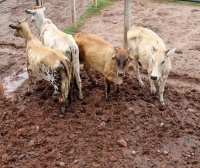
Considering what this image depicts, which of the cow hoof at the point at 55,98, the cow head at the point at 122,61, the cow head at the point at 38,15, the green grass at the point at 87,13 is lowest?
the cow hoof at the point at 55,98

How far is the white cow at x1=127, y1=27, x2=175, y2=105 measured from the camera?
280 inches

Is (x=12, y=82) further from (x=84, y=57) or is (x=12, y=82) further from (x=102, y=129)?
(x=102, y=129)

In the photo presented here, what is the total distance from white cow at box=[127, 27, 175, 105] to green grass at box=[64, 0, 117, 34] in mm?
3454

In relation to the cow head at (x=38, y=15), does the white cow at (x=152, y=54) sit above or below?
below

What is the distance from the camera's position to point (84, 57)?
26.3 ft

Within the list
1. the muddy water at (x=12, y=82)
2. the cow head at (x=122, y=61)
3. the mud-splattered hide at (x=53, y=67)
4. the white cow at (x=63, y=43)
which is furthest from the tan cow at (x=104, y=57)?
the muddy water at (x=12, y=82)

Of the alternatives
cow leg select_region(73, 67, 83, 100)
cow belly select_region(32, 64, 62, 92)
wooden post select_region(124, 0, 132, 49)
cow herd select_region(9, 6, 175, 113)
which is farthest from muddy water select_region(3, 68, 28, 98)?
wooden post select_region(124, 0, 132, 49)

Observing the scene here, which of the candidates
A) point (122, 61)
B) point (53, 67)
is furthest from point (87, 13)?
point (53, 67)

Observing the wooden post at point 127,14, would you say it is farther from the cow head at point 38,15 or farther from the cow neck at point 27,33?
the cow neck at point 27,33

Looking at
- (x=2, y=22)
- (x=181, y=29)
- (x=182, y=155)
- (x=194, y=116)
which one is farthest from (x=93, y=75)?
(x=2, y=22)

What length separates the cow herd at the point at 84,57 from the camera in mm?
7004

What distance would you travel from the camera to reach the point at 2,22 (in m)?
12.3

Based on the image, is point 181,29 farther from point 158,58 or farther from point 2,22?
point 2,22

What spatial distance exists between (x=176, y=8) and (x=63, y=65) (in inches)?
306
